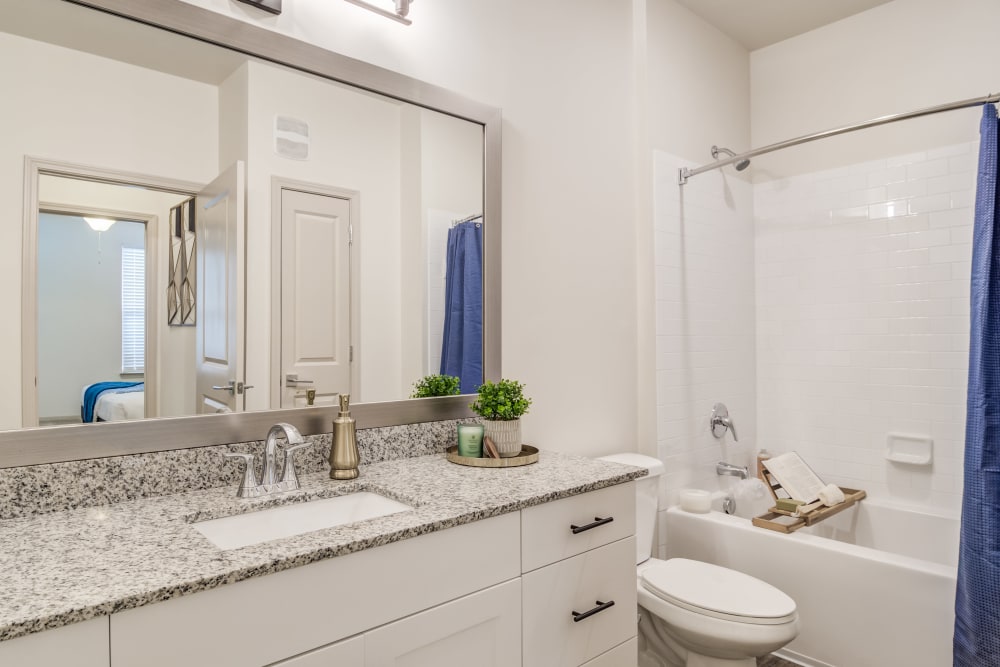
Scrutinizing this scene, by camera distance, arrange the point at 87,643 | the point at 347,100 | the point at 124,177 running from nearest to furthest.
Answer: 1. the point at 87,643
2. the point at 124,177
3. the point at 347,100

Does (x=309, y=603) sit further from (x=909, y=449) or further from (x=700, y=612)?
(x=909, y=449)

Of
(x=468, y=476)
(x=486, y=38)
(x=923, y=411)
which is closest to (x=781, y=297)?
(x=923, y=411)

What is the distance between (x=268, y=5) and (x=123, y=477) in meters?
1.11

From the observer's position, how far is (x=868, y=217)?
8.95 feet

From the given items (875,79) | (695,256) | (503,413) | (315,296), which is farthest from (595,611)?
(875,79)

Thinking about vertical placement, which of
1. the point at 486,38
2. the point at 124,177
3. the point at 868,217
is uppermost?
the point at 486,38

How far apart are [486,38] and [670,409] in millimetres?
1609

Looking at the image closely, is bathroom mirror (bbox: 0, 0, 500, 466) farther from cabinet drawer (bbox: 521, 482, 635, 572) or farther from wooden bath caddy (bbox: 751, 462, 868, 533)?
wooden bath caddy (bbox: 751, 462, 868, 533)

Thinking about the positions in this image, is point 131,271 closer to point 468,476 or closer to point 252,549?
point 252,549

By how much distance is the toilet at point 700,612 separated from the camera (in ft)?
5.35

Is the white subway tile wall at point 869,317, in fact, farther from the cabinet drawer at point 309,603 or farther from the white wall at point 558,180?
the cabinet drawer at point 309,603

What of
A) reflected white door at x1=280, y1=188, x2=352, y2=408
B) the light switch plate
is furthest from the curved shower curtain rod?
the light switch plate

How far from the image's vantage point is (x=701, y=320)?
271cm

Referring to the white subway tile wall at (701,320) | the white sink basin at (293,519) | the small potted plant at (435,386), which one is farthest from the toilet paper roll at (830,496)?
the white sink basin at (293,519)
